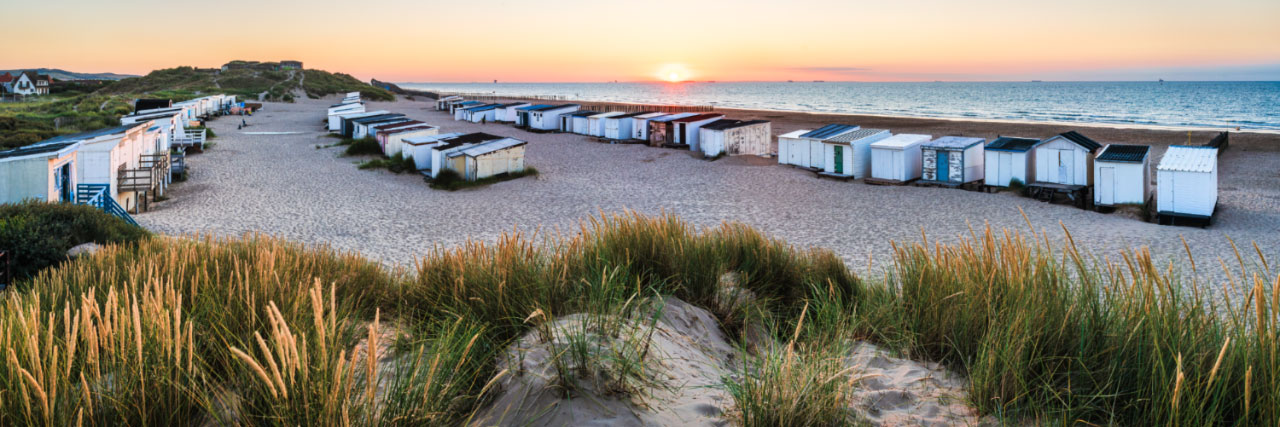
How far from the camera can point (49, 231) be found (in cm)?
948

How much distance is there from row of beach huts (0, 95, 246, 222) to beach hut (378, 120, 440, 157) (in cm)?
723

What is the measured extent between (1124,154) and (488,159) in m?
17.5

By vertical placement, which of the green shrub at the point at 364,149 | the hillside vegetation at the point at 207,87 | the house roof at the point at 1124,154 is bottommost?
the house roof at the point at 1124,154

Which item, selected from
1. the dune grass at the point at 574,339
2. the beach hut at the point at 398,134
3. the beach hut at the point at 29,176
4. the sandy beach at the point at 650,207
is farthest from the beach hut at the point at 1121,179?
the beach hut at the point at 29,176

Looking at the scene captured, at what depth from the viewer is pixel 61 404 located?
2.55 meters

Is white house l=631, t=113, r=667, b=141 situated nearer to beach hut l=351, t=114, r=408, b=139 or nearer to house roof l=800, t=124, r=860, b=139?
house roof l=800, t=124, r=860, b=139

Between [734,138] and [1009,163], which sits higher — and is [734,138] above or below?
above

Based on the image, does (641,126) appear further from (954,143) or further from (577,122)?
(954,143)

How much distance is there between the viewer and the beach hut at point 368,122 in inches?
1355

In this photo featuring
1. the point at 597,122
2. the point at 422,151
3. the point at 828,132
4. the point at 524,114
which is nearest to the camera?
the point at 828,132

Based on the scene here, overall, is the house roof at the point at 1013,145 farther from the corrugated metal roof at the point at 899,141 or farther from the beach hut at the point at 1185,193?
the beach hut at the point at 1185,193

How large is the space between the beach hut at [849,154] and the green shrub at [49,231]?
61.5ft

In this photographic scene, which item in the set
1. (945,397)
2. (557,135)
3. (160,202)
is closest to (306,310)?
(945,397)

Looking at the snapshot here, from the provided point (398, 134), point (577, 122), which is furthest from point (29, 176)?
point (577, 122)
